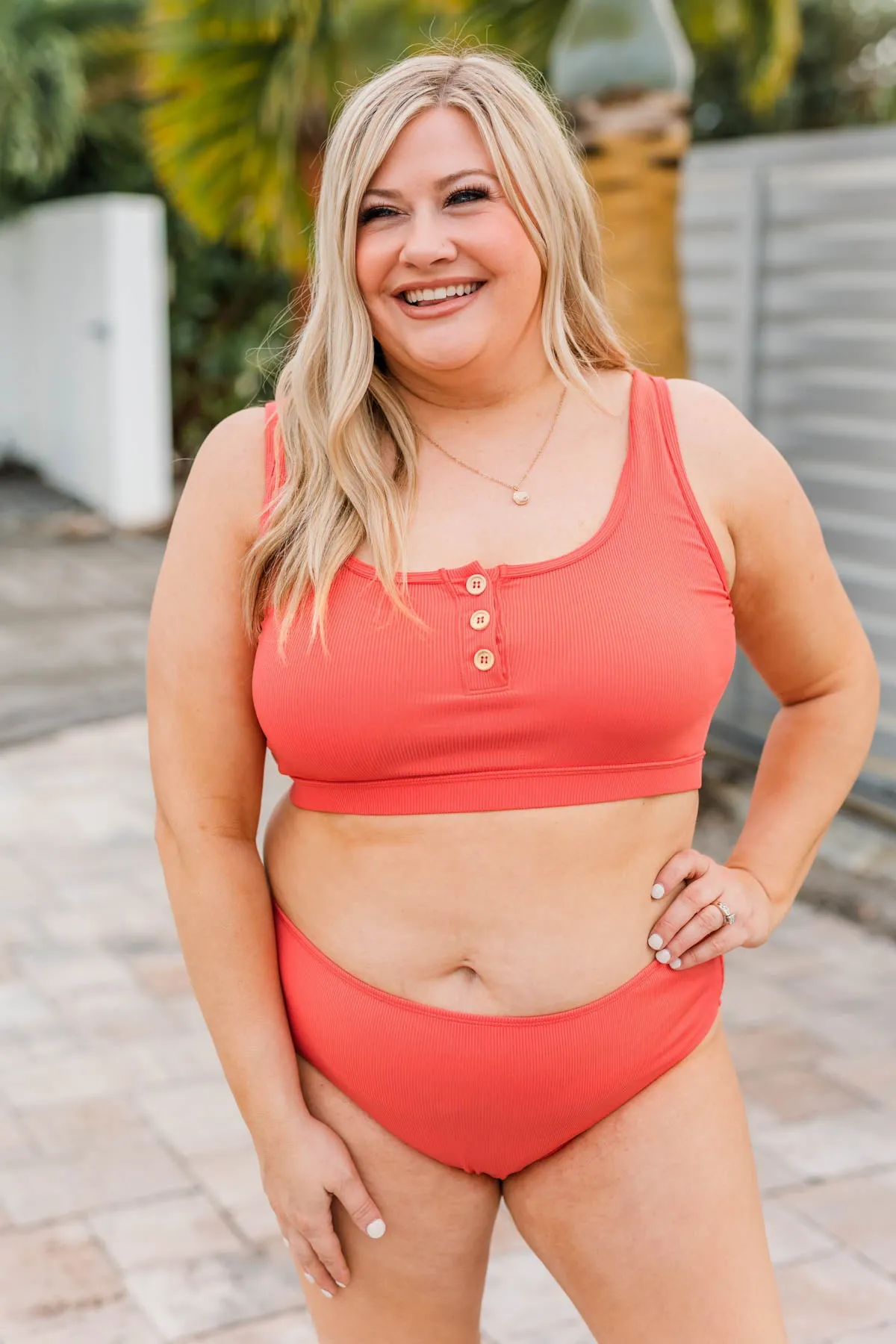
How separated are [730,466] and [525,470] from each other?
0.22 metres

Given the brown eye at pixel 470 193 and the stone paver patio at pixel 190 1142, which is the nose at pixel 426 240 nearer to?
the brown eye at pixel 470 193

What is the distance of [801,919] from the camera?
16.5 ft

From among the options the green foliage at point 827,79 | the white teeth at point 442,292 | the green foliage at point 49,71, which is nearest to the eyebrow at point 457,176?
the white teeth at point 442,292

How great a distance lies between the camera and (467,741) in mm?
1676

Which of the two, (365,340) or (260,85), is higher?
(365,340)

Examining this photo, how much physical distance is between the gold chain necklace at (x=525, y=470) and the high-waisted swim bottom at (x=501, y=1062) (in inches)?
20.9

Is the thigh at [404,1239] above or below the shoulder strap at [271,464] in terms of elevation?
below

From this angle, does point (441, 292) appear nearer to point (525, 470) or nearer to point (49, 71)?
point (525, 470)

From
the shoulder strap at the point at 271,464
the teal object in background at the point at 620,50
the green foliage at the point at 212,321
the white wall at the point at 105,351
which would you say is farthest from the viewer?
the green foliage at the point at 212,321

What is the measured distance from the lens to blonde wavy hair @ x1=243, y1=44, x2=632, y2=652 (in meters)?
1.72

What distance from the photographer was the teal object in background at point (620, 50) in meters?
5.16

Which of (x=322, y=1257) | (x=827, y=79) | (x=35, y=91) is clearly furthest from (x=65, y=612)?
(x=827, y=79)

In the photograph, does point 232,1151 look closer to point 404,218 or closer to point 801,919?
point 801,919

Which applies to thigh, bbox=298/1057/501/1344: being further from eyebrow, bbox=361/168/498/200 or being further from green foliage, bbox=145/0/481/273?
green foliage, bbox=145/0/481/273
